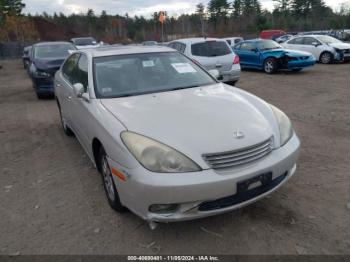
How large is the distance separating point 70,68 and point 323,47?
13484mm

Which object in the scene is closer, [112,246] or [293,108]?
[112,246]

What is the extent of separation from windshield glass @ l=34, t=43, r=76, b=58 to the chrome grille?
28.5 ft

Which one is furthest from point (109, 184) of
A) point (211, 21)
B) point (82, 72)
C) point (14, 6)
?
point (211, 21)

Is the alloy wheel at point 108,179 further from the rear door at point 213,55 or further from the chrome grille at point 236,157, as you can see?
the rear door at point 213,55

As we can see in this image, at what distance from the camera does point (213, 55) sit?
9766 millimetres

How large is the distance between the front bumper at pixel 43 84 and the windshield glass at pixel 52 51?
3.88 feet

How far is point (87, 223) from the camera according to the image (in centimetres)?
321

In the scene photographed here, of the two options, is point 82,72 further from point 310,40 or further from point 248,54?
point 310,40

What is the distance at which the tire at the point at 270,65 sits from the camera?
12.8 m

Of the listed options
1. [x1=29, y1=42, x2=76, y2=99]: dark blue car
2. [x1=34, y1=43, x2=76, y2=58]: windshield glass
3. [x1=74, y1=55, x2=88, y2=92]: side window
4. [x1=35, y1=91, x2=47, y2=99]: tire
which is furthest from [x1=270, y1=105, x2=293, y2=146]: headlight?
[x1=34, y1=43, x2=76, y2=58]: windshield glass

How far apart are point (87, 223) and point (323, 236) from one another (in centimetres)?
A: 214

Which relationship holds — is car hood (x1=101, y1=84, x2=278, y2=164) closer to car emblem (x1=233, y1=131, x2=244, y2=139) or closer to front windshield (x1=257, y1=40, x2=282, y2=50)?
car emblem (x1=233, y1=131, x2=244, y2=139)

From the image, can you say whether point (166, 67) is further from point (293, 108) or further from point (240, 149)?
point (293, 108)

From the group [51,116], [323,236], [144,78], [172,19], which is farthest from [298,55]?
[172,19]
